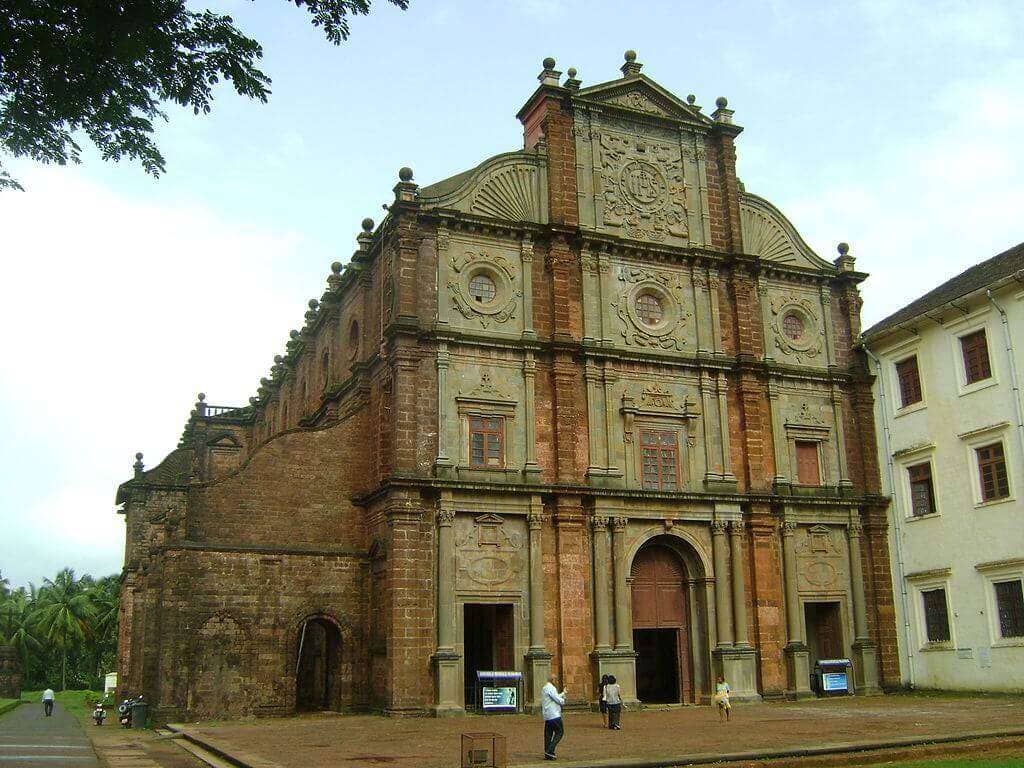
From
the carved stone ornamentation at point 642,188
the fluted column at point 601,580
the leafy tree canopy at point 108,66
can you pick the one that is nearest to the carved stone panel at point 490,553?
the fluted column at point 601,580

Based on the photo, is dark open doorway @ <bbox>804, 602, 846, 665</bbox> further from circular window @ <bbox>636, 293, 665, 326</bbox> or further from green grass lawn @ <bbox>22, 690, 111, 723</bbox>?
green grass lawn @ <bbox>22, 690, 111, 723</bbox>

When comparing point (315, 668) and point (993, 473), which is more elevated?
point (993, 473)

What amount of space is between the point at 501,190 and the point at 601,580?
11.6 meters

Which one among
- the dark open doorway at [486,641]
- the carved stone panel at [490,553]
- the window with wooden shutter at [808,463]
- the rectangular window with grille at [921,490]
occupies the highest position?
the window with wooden shutter at [808,463]

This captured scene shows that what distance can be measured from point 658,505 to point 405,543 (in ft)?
24.8

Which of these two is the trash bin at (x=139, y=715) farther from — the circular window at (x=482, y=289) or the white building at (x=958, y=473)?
the white building at (x=958, y=473)

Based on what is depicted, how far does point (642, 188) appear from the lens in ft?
104

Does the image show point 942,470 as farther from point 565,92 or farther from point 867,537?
point 565,92

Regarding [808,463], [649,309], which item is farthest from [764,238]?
[808,463]

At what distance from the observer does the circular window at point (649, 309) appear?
30875 mm

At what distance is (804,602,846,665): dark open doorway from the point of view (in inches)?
1220

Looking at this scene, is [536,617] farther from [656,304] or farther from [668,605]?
[656,304]

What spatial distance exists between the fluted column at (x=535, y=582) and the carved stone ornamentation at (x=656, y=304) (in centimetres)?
633

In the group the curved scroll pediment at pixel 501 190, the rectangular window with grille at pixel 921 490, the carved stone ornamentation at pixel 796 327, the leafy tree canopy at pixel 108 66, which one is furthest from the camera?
the carved stone ornamentation at pixel 796 327
